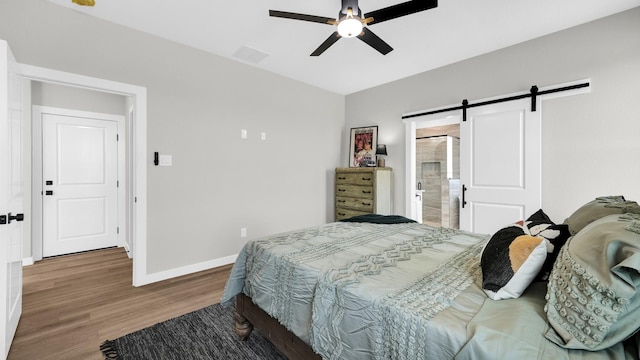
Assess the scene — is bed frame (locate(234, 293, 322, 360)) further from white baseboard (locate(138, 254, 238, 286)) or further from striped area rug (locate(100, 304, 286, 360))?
white baseboard (locate(138, 254, 238, 286))

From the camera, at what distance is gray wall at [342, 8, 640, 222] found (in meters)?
2.48

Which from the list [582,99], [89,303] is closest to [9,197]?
[89,303]

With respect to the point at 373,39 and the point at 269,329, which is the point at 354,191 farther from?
the point at 269,329

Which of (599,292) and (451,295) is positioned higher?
(599,292)

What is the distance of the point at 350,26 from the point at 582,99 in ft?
8.34

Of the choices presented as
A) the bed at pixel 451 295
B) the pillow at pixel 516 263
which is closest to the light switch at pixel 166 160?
the bed at pixel 451 295

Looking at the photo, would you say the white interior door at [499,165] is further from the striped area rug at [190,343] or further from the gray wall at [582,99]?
the striped area rug at [190,343]

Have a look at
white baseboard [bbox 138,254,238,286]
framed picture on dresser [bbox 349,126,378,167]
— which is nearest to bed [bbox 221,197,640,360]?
white baseboard [bbox 138,254,238,286]

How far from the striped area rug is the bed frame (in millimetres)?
109

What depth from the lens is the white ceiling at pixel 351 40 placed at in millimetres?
2383

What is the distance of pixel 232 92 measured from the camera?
3.55 metres

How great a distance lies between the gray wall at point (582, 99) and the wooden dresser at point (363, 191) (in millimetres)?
1577

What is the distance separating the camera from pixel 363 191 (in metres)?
4.16

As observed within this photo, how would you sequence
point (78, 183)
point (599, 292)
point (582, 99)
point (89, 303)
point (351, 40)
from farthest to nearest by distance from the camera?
point (78, 183) < point (351, 40) < point (582, 99) < point (89, 303) < point (599, 292)
